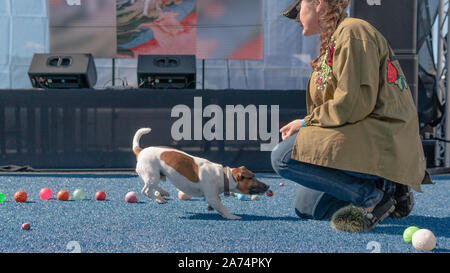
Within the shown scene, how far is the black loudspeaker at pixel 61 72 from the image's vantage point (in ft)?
16.1

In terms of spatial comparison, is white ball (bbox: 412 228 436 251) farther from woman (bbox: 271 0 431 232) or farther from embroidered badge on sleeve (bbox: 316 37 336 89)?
embroidered badge on sleeve (bbox: 316 37 336 89)

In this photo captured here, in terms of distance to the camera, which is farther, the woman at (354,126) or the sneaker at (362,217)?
the sneaker at (362,217)

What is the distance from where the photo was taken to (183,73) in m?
4.99

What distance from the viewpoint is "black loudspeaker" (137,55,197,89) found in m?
4.98

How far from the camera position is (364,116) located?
1983 millimetres

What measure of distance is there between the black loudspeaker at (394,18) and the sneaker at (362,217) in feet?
9.91

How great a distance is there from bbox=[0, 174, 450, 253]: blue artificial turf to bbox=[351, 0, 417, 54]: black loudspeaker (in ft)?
6.42

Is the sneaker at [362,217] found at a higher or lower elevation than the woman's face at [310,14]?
A: lower

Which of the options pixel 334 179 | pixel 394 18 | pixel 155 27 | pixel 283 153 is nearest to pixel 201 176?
pixel 283 153

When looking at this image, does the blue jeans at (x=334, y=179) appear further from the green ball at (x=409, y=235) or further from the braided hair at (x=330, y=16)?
the braided hair at (x=330, y=16)

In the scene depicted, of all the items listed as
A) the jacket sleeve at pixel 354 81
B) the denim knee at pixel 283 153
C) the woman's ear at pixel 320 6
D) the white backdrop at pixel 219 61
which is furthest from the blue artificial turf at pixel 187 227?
the white backdrop at pixel 219 61

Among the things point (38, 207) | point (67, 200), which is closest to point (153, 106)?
point (67, 200)

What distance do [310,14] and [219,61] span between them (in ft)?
13.4

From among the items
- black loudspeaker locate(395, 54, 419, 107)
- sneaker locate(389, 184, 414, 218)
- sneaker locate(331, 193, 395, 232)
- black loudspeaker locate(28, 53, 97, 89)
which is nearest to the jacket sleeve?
sneaker locate(331, 193, 395, 232)
